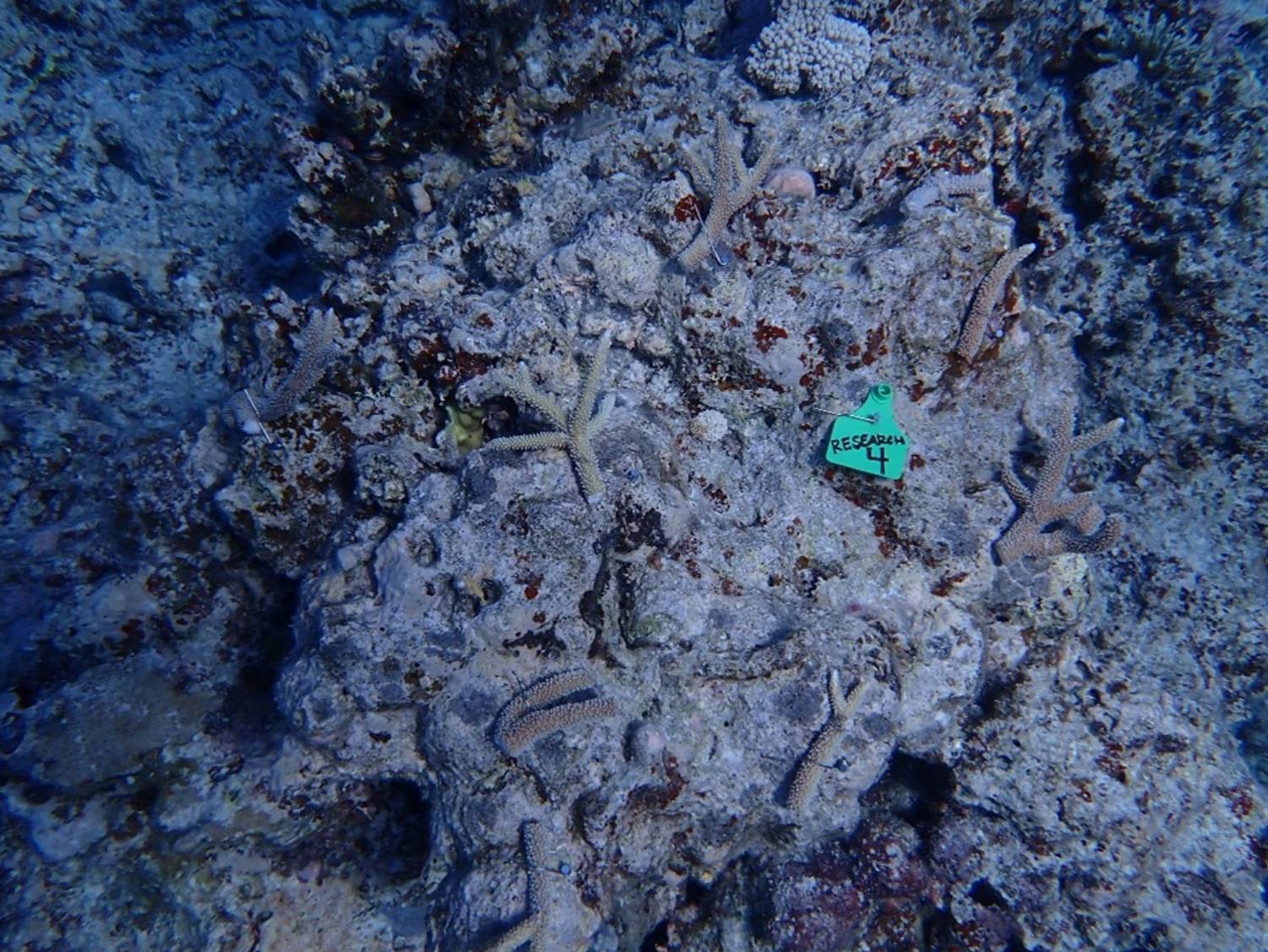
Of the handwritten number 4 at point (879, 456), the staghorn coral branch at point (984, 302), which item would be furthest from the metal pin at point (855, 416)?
the staghorn coral branch at point (984, 302)

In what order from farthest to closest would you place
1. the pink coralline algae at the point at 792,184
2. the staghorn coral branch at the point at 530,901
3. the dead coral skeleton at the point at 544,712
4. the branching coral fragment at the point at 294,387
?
the pink coralline algae at the point at 792,184
the branching coral fragment at the point at 294,387
the dead coral skeleton at the point at 544,712
the staghorn coral branch at the point at 530,901

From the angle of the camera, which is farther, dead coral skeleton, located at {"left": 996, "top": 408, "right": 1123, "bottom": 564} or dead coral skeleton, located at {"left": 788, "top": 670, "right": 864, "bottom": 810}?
dead coral skeleton, located at {"left": 996, "top": 408, "right": 1123, "bottom": 564}

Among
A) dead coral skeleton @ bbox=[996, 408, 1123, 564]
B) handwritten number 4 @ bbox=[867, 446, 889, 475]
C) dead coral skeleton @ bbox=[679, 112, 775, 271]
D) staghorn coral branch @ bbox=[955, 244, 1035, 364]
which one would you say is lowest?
dead coral skeleton @ bbox=[996, 408, 1123, 564]

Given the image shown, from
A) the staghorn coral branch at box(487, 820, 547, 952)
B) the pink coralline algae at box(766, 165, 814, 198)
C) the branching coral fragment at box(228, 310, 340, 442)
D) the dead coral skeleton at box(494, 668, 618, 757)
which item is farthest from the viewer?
the pink coralline algae at box(766, 165, 814, 198)

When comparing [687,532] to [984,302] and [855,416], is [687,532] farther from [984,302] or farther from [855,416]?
[984,302]

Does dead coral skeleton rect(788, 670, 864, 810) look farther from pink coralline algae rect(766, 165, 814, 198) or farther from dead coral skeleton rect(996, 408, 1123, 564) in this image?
pink coralline algae rect(766, 165, 814, 198)

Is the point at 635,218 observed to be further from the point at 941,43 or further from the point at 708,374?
the point at 941,43

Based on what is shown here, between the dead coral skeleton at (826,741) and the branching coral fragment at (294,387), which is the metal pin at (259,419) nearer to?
the branching coral fragment at (294,387)

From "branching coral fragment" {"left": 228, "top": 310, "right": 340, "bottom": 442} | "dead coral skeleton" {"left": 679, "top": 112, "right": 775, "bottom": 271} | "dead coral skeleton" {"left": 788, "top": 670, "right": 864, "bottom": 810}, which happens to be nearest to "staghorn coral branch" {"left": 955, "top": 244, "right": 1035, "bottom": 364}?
"dead coral skeleton" {"left": 679, "top": 112, "right": 775, "bottom": 271}
